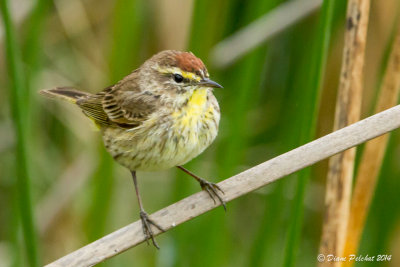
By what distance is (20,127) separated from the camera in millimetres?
3000

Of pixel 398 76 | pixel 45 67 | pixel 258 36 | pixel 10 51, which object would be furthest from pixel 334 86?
pixel 10 51

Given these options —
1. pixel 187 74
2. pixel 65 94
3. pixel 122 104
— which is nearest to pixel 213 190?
pixel 187 74

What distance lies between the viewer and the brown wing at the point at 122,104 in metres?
3.39

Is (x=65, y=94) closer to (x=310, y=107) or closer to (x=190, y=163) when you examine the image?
(x=190, y=163)

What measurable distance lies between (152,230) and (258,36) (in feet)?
4.66

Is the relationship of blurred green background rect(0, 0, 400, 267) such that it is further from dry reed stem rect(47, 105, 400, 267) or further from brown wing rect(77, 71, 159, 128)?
dry reed stem rect(47, 105, 400, 267)

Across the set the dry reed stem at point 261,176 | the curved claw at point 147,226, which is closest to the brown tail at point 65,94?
the curved claw at point 147,226

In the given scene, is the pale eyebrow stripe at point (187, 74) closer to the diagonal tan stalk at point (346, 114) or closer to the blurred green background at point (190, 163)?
the blurred green background at point (190, 163)

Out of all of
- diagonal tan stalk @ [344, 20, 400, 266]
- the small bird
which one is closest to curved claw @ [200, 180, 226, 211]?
the small bird

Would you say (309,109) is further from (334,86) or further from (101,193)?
(334,86)

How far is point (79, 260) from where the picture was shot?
2.57m

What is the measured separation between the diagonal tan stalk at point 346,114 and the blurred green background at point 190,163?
16.7 inches

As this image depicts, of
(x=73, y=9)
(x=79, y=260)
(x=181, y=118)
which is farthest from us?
(x=73, y=9)

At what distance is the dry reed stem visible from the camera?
254 cm
